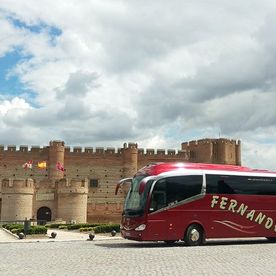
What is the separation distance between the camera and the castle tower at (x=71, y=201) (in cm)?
4769

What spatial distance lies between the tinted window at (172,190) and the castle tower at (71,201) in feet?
102

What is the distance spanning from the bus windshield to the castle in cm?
2921

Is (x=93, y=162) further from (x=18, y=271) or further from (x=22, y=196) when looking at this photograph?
(x=18, y=271)

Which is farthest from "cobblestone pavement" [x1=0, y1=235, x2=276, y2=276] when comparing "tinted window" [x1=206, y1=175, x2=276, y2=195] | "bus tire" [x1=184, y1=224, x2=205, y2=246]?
"tinted window" [x1=206, y1=175, x2=276, y2=195]

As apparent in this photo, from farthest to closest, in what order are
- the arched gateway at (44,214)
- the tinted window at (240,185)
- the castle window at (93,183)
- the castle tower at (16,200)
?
1. the castle window at (93,183)
2. the arched gateway at (44,214)
3. the castle tower at (16,200)
4. the tinted window at (240,185)

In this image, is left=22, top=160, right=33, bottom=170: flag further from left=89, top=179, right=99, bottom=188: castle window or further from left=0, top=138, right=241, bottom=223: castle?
left=89, top=179, right=99, bottom=188: castle window

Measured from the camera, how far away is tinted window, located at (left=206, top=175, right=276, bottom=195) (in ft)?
60.0

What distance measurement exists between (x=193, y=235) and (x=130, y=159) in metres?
41.2

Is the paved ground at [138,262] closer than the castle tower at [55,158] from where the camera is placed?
Yes

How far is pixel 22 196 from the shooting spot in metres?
46.3

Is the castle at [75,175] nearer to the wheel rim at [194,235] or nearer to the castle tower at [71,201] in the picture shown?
the castle tower at [71,201]

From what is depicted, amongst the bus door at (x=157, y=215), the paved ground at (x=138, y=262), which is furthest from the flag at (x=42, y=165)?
the paved ground at (x=138, y=262)

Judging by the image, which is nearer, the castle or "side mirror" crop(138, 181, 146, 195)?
"side mirror" crop(138, 181, 146, 195)

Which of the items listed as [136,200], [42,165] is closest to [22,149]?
[42,165]
